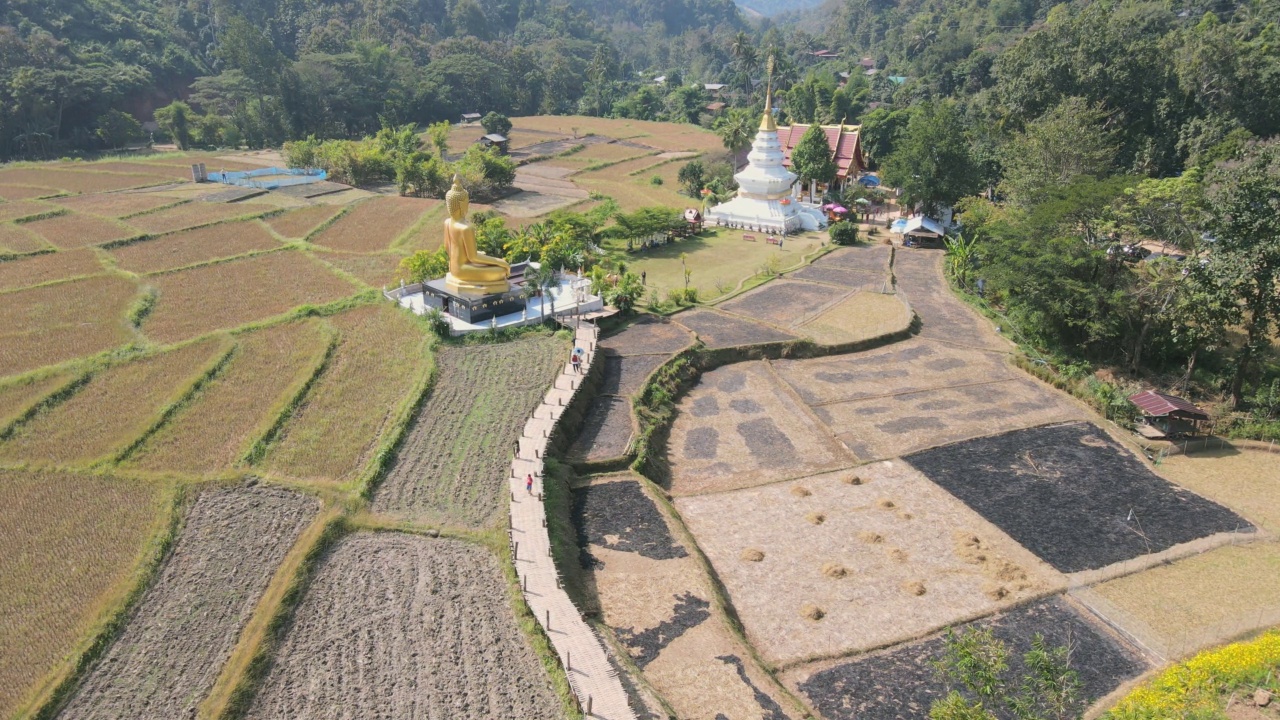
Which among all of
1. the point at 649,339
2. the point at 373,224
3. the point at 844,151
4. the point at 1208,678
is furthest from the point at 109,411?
the point at 844,151

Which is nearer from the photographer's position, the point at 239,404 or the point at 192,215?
the point at 239,404

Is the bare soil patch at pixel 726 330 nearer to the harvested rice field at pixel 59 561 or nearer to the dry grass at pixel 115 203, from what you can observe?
the harvested rice field at pixel 59 561

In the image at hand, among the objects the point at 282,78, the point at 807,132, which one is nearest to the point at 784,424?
the point at 807,132

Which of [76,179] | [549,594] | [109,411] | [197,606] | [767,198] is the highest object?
[767,198]

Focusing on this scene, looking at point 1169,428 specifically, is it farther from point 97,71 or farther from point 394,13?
point 394,13

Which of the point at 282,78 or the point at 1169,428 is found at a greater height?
the point at 282,78

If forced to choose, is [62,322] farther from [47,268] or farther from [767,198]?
[767,198]
